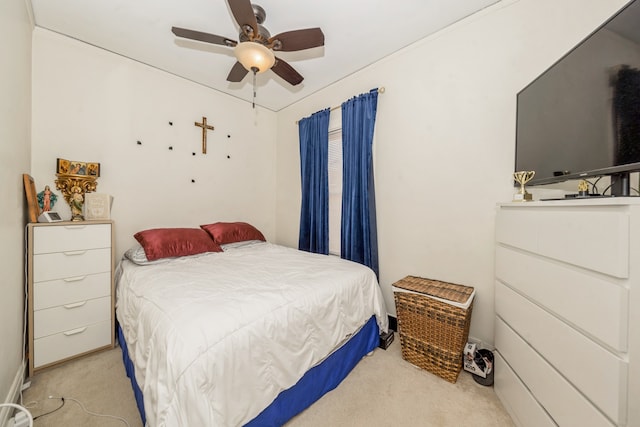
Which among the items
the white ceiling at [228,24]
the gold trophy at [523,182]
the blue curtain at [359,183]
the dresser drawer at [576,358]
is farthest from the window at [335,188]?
the dresser drawer at [576,358]

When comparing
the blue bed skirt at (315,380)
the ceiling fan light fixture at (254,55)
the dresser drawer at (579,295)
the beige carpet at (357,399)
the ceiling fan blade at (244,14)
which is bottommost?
the beige carpet at (357,399)

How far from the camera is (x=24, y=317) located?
165 cm

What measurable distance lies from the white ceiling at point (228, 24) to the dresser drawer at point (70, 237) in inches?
68.0

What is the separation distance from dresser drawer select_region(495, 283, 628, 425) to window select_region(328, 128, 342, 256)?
6.02ft

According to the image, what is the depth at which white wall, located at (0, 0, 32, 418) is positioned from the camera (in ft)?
4.06

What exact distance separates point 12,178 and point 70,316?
107cm

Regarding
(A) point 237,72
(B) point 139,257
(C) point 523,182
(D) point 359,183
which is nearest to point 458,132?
(C) point 523,182

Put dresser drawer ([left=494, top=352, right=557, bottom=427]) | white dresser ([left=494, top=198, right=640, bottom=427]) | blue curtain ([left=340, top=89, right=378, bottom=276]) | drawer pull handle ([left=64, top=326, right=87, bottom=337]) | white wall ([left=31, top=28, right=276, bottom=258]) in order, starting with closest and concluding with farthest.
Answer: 1. white dresser ([left=494, top=198, right=640, bottom=427])
2. dresser drawer ([left=494, top=352, right=557, bottom=427])
3. drawer pull handle ([left=64, top=326, right=87, bottom=337])
4. white wall ([left=31, top=28, right=276, bottom=258])
5. blue curtain ([left=340, top=89, right=378, bottom=276])

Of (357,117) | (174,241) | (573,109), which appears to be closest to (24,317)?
(174,241)

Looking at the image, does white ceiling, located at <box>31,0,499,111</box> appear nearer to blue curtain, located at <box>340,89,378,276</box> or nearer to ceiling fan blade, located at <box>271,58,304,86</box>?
ceiling fan blade, located at <box>271,58,304,86</box>

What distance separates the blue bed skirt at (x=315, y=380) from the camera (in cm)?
119

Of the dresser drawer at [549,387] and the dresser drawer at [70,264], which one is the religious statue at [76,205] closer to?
the dresser drawer at [70,264]

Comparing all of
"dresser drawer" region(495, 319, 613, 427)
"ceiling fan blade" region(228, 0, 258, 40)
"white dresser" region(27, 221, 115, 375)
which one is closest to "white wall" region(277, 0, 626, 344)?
"dresser drawer" region(495, 319, 613, 427)

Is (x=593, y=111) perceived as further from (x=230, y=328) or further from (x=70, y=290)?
(x=70, y=290)
